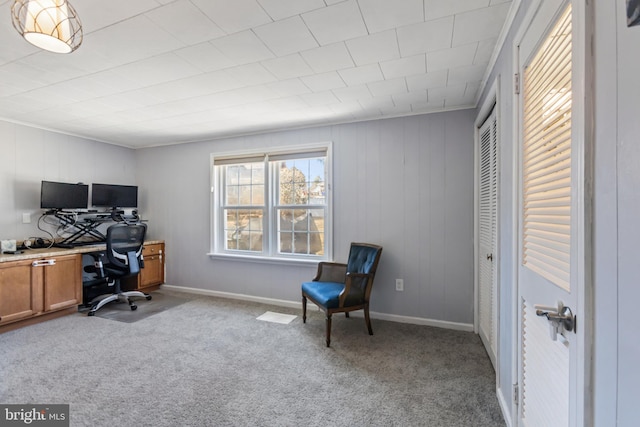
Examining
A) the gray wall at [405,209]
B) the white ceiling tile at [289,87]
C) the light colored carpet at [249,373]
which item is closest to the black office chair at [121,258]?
the light colored carpet at [249,373]

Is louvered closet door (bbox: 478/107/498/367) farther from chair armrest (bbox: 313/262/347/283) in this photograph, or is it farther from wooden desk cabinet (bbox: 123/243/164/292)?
wooden desk cabinet (bbox: 123/243/164/292)

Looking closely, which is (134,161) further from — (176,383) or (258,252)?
(176,383)

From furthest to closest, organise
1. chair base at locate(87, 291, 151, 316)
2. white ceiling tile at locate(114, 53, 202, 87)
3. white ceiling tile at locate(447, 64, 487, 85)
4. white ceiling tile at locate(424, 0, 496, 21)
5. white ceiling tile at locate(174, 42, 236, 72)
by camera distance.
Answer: chair base at locate(87, 291, 151, 316)
white ceiling tile at locate(447, 64, 487, 85)
white ceiling tile at locate(114, 53, 202, 87)
white ceiling tile at locate(174, 42, 236, 72)
white ceiling tile at locate(424, 0, 496, 21)

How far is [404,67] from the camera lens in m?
2.15

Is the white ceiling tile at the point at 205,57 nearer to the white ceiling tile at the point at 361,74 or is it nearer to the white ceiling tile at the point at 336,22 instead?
the white ceiling tile at the point at 336,22

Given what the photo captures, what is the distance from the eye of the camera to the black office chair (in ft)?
11.4

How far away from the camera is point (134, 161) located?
15.5 ft

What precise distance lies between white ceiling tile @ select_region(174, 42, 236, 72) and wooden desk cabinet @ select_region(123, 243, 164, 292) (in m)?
3.00

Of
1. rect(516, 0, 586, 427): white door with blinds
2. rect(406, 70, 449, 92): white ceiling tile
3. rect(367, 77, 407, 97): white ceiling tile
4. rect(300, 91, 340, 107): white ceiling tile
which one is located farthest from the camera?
rect(300, 91, 340, 107): white ceiling tile

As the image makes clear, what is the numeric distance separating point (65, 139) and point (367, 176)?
4.06 metres

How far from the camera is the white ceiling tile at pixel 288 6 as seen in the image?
4.86 feet

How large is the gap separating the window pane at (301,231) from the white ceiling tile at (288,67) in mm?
1722

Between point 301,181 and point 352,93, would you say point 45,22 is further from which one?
point 301,181

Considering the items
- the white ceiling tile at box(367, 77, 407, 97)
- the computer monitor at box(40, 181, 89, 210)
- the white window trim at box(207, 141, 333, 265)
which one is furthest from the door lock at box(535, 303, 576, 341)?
the computer monitor at box(40, 181, 89, 210)
